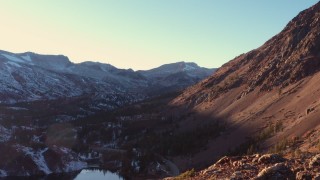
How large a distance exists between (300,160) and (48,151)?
148 m

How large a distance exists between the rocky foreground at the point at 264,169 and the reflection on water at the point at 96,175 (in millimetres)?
121474

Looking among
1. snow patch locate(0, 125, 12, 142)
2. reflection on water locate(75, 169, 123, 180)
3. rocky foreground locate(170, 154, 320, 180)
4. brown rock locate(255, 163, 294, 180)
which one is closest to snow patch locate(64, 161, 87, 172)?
reflection on water locate(75, 169, 123, 180)

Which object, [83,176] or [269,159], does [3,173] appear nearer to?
[83,176]

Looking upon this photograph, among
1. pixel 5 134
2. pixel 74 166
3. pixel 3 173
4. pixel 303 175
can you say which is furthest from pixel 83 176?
pixel 303 175

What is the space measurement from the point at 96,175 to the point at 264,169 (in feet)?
447

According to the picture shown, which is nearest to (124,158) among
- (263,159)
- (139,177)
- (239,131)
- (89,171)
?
(89,171)

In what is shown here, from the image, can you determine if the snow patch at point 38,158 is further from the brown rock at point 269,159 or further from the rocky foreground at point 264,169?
the brown rock at point 269,159

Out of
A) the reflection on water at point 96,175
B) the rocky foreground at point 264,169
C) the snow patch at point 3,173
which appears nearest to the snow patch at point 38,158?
the reflection on water at point 96,175

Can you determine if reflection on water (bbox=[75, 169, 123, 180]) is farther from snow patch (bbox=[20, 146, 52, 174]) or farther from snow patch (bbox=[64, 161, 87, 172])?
snow patch (bbox=[20, 146, 52, 174])

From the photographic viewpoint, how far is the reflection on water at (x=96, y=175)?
488ft

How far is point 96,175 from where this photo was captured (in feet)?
511

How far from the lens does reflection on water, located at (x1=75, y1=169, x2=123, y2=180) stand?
149 metres

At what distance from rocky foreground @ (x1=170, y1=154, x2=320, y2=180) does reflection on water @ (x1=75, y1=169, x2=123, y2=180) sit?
121474mm

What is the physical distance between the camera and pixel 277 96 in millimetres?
185375
